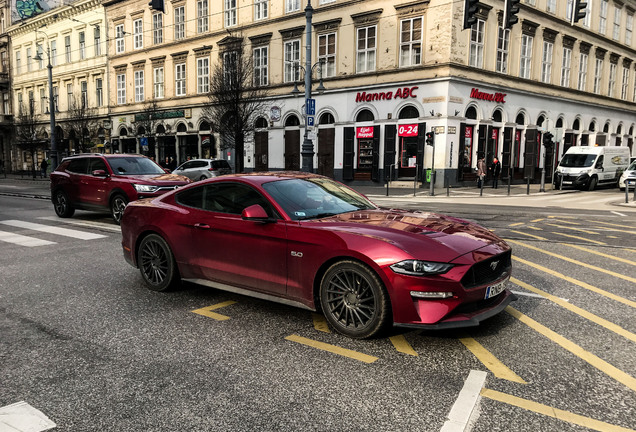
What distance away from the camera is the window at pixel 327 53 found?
98.7 feet

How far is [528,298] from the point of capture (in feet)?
17.8

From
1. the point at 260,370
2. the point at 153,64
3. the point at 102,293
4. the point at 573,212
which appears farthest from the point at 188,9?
the point at 260,370

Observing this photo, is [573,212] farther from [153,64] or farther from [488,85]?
[153,64]

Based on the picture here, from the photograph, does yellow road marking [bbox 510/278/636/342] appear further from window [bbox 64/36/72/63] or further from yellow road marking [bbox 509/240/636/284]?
window [bbox 64/36/72/63]

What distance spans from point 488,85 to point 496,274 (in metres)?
26.3

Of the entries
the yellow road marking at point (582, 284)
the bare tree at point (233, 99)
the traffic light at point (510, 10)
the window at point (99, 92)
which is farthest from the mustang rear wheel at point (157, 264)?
the window at point (99, 92)

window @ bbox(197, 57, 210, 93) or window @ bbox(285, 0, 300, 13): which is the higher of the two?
window @ bbox(285, 0, 300, 13)

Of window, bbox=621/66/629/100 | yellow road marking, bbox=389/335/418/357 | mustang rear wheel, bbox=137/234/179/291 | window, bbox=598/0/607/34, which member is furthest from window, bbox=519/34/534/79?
yellow road marking, bbox=389/335/418/357

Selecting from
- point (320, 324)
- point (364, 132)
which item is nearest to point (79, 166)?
point (320, 324)

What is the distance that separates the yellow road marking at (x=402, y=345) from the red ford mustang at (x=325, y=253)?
0.22 meters

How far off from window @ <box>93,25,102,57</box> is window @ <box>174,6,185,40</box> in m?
10.8

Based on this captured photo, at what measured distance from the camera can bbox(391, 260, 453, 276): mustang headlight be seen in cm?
377

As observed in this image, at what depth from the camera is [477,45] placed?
27.2 meters

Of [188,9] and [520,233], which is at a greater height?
[188,9]
